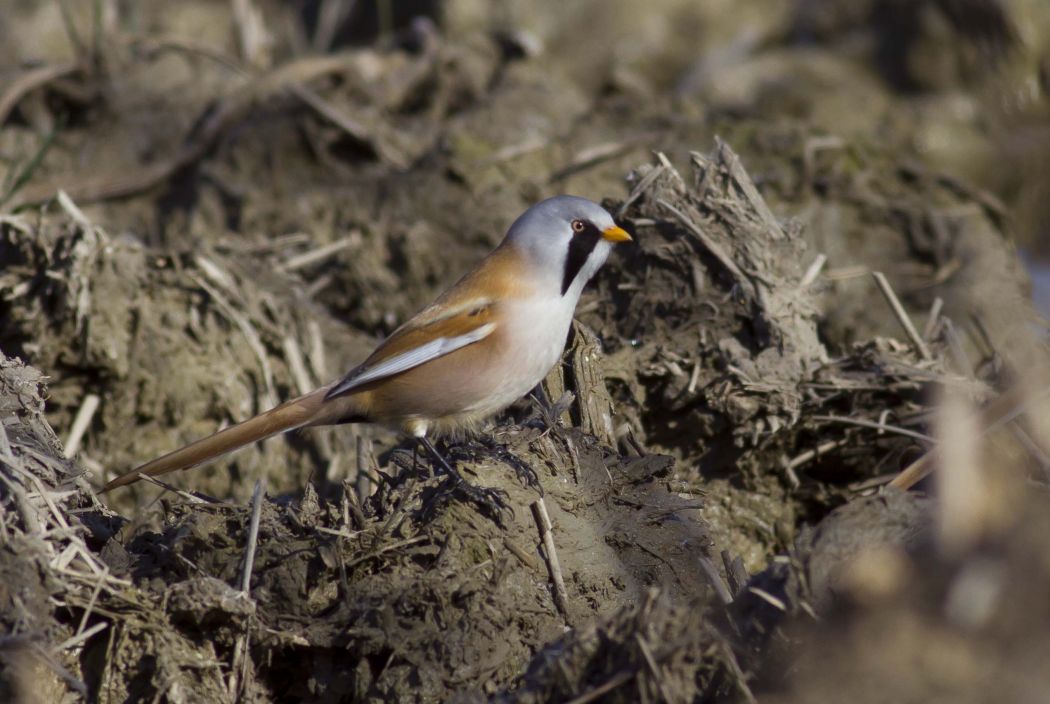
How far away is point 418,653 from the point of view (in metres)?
3.69

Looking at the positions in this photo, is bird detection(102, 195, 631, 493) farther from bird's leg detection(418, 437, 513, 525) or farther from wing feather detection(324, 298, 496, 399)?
bird's leg detection(418, 437, 513, 525)

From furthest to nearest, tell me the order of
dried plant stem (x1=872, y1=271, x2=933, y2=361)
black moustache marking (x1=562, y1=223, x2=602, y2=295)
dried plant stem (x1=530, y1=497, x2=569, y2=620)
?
dried plant stem (x1=872, y1=271, x2=933, y2=361) → black moustache marking (x1=562, y1=223, x2=602, y2=295) → dried plant stem (x1=530, y1=497, x2=569, y2=620)

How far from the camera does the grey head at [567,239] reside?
4.75 metres

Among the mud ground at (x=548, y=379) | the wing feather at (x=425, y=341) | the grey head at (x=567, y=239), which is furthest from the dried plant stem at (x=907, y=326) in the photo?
the wing feather at (x=425, y=341)

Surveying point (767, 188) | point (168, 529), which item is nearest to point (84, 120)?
point (767, 188)

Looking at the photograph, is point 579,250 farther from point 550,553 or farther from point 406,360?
point 550,553

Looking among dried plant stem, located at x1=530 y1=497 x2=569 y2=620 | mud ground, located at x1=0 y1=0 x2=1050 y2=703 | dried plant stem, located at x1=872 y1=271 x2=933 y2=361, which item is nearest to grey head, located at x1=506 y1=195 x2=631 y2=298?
mud ground, located at x1=0 y1=0 x2=1050 y2=703

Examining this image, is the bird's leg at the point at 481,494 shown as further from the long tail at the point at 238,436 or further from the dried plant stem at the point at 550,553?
the long tail at the point at 238,436

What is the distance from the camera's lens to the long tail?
456 centimetres

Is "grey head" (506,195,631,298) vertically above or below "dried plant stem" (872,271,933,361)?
above

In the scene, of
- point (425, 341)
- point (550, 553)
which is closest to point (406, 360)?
point (425, 341)

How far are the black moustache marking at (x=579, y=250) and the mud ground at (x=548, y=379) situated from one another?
0.40 metres

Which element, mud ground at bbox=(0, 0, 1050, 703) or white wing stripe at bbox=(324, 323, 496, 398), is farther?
white wing stripe at bbox=(324, 323, 496, 398)

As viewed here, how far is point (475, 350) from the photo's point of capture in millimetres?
4664
